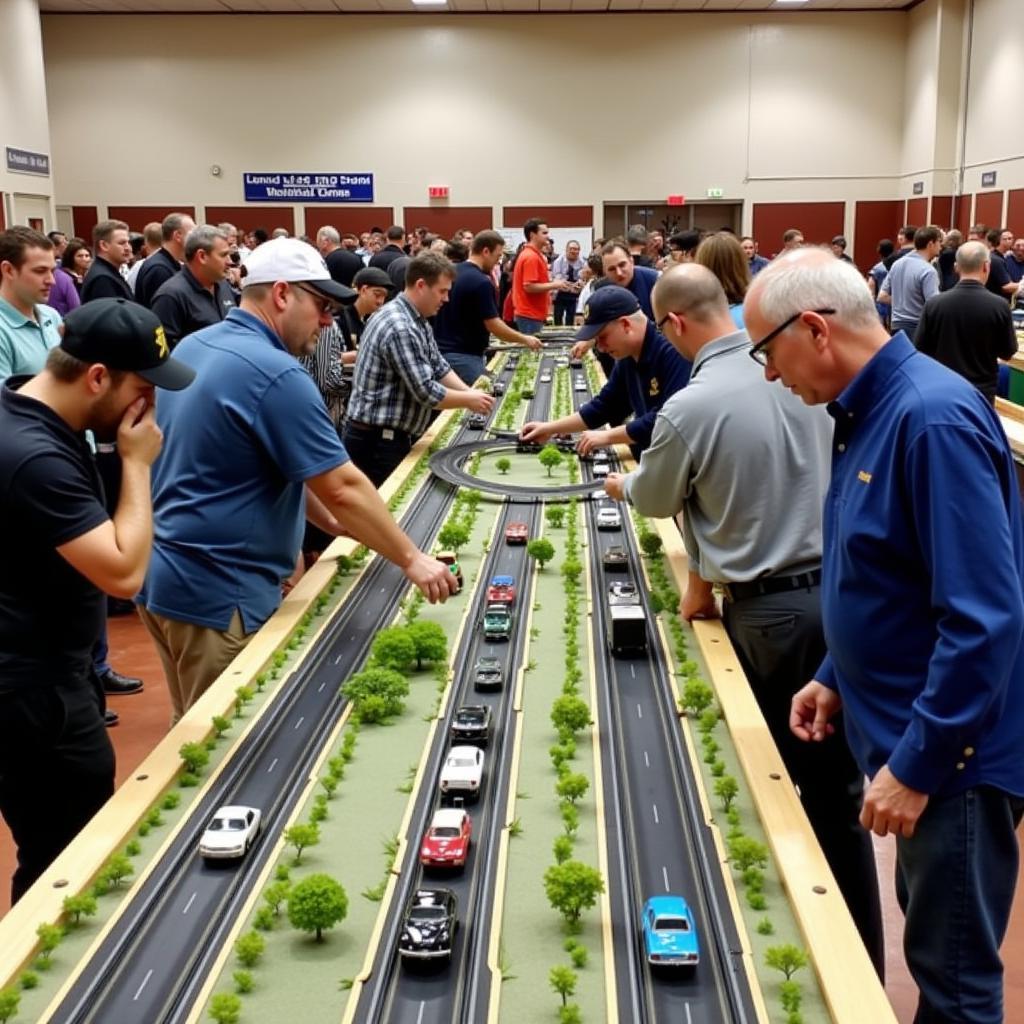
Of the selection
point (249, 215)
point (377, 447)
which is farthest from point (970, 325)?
point (249, 215)

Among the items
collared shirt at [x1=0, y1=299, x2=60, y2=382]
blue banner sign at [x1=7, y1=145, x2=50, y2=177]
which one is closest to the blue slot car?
collared shirt at [x1=0, y1=299, x2=60, y2=382]

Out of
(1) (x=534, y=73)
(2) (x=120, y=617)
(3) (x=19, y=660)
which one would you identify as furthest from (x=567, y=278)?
Result: (3) (x=19, y=660)

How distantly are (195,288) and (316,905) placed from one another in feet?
16.8

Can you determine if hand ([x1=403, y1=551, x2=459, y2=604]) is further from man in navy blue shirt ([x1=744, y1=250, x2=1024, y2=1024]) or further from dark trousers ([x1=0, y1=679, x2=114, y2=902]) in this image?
man in navy blue shirt ([x1=744, y1=250, x2=1024, y2=1024])

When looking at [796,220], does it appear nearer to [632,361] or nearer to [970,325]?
[970,325]

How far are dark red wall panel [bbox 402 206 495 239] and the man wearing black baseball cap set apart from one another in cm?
1948

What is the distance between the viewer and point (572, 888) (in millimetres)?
1909

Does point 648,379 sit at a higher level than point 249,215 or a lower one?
lower

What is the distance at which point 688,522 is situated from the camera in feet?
10.8

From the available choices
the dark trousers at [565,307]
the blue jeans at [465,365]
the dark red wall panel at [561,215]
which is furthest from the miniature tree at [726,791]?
the dark red wall panel at [561,215]

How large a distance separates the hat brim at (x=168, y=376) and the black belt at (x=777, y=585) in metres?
1.59

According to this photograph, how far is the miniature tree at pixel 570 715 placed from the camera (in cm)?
258

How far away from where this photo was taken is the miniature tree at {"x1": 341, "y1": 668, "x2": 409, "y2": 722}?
2.71 meters

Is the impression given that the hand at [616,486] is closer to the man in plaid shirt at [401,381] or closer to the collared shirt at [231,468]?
the collared shirt at [231,468]
